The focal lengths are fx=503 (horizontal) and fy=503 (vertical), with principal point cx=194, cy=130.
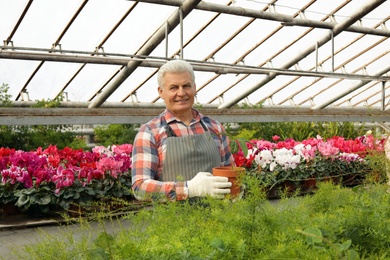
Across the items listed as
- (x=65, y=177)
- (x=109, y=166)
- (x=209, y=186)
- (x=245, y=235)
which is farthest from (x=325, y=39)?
(x=245, y=235)

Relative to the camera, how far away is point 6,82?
28.9ft

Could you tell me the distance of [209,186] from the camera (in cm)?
169

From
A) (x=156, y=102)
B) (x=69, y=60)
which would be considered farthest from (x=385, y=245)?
(x=156, y=102)

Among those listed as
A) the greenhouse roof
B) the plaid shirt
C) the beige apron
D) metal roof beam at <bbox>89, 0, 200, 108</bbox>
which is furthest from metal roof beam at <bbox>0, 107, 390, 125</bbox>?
the beige apron

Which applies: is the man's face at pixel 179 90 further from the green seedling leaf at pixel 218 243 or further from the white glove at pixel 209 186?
the green seedling leaf at pixel 218 243

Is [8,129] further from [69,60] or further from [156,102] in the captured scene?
[156,102]

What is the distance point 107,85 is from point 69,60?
1.25m

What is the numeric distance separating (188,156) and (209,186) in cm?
61

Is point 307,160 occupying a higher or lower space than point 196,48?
lower

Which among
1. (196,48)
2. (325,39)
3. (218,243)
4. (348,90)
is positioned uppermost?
(325,39)

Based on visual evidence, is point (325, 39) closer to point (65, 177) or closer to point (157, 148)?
point (65, 177)

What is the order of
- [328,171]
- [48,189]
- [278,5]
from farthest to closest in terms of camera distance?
[278,5] < [328,171] < [48,189]

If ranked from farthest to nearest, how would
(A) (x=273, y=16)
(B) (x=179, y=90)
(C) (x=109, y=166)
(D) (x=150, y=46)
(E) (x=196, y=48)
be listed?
(E) (x=196, y=48) < (A) (x=273, y=16) < (D) (x=150, y=46) < (C) (x=109, y=166) < (B) (x=179, y=90)

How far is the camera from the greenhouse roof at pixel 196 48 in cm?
765
